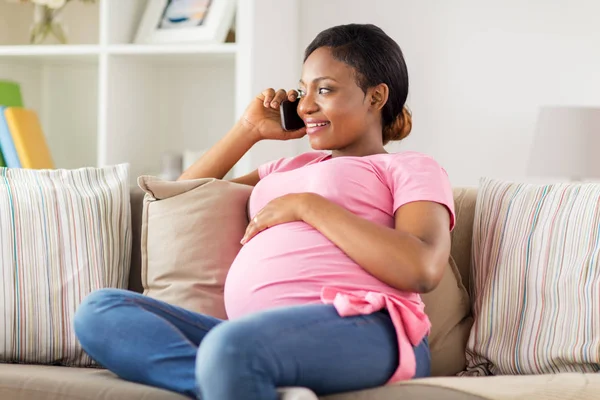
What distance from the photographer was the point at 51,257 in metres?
1.83

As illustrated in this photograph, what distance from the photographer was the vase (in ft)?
9.99

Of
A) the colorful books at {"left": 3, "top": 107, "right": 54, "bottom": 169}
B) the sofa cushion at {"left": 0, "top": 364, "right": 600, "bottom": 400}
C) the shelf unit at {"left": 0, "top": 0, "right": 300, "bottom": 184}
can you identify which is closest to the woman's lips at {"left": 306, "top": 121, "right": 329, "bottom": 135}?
the sofa cushion at {"left": 0, "top": 364, "right": 600, "bottom": 400}

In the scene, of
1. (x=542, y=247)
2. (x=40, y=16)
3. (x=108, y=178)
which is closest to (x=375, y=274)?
(x=542, y=247)

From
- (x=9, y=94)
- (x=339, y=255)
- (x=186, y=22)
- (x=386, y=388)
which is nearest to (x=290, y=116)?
(x=339, y=255)

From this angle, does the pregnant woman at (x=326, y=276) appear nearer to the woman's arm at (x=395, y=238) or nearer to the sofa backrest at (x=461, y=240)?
the woman's arm at (x=395, y=238)

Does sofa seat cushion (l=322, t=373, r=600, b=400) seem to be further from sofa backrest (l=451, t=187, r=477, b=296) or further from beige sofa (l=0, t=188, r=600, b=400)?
sofa backrest (l=451, t=187, r=477, b=296)

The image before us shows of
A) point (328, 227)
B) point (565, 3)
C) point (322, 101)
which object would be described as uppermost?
point (565, 3)

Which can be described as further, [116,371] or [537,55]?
[537,55]

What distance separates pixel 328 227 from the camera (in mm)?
1552

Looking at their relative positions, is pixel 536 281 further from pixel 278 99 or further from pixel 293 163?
pixel 278 99

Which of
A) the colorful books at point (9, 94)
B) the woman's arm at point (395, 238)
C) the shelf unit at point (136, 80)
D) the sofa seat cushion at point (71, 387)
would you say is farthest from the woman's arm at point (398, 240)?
the colorful books at point (9, 94)

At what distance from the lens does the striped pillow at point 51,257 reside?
1802 mm

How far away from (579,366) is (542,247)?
0.24 m

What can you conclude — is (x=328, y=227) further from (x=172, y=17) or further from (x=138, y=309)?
(x=172, y=17)
